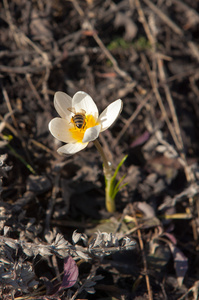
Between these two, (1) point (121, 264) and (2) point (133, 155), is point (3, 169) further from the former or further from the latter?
(2) point (133, 155)

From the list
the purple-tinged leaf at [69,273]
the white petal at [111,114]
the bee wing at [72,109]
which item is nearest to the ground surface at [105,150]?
the purple-tinged leaf at [69,273]

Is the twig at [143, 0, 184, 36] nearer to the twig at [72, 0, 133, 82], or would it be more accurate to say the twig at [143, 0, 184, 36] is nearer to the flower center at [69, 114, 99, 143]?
the twig at [72, 0, 133, 82]

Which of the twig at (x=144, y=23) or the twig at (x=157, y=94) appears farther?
the twig at (x=144, y=23)

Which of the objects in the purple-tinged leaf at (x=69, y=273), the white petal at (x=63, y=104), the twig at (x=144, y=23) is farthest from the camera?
the twig at (x=144, y=23)

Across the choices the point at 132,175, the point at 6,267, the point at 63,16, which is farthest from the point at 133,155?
the point at 63,16

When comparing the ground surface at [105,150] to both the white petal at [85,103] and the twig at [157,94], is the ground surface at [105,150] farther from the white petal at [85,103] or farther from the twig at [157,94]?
the white petal at [85,103]

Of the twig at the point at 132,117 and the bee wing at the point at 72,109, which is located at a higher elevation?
the bee wing at the point at 72,109
